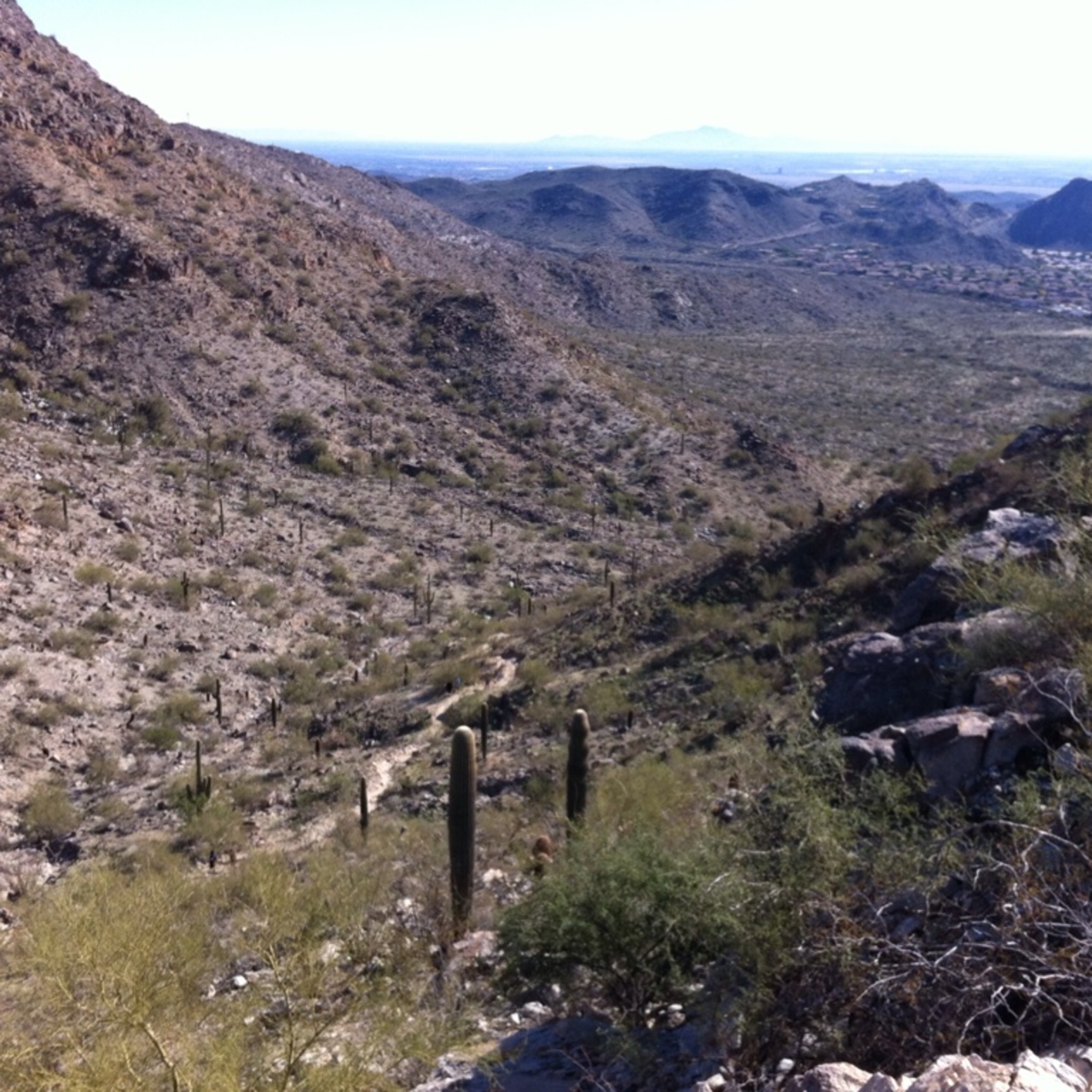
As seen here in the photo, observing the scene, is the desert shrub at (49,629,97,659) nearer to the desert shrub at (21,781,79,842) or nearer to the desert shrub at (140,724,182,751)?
the desert shrub at (140,724,182,751)

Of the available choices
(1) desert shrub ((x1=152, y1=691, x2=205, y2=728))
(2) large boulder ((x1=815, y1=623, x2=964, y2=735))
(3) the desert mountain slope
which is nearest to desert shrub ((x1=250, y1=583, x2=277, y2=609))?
(1) desert shrub ((x1=152, y1=691, x2=205, y2=728))

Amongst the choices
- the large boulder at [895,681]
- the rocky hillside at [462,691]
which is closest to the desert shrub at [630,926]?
the rocky hillside at [462,691]

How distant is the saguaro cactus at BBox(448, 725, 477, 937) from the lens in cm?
1055

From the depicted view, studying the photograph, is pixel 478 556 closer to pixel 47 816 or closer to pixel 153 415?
pixel 153 415

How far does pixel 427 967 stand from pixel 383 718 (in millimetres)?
8455

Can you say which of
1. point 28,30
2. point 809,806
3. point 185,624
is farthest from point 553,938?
point 28,30

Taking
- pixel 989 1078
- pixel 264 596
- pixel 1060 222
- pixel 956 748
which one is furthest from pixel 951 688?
pixel 1060 222

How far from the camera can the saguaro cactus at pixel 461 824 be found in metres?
10.5

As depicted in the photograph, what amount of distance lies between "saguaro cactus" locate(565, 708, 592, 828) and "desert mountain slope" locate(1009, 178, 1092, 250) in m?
145

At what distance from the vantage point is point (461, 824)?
417 inches

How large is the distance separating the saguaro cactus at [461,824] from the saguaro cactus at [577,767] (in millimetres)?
1213

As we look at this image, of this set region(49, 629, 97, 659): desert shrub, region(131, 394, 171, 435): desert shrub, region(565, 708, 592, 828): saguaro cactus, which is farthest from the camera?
region(131, 394, 171, 435): desert shrub

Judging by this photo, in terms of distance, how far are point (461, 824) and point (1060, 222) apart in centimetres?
15608

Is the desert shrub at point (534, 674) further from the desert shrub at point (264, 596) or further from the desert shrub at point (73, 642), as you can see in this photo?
the desert shrub at point (73, 642)
